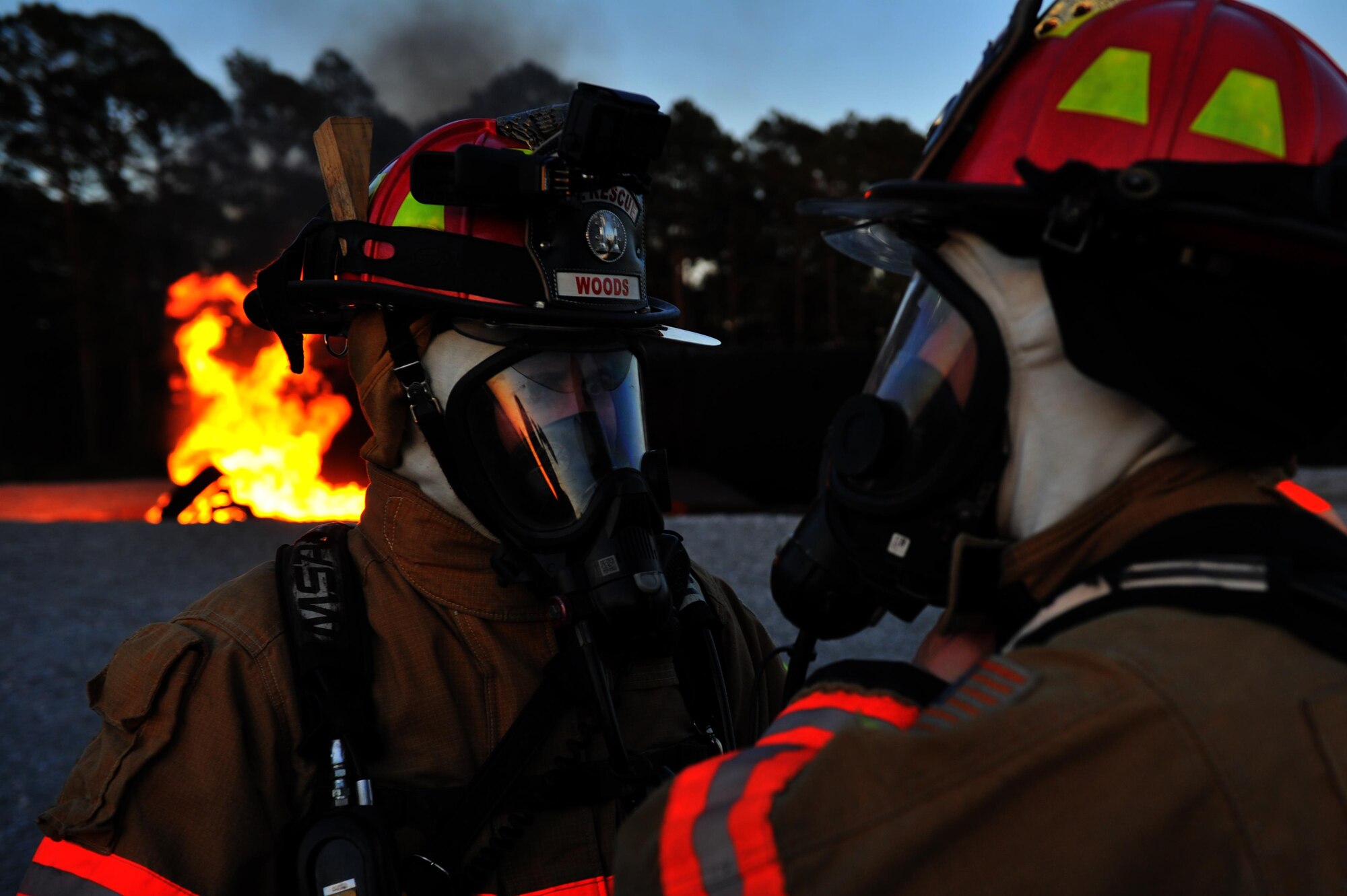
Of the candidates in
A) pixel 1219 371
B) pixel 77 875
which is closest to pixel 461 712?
pixel 77 875

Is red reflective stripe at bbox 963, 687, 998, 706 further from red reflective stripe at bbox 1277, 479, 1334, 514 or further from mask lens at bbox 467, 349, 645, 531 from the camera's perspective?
mask lens at bbox 467, 349, 645, 531

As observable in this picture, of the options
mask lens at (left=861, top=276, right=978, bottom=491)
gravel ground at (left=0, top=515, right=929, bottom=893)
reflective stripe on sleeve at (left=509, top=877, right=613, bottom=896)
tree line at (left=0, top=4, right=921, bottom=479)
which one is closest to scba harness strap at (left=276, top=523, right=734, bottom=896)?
reflective stripe on sleeve at (left=509, top=877, right=613, bottom=896)

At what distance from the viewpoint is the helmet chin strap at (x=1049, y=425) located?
1.19m

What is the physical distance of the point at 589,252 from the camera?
7.05ft

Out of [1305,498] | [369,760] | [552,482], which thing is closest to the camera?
[1305,498]

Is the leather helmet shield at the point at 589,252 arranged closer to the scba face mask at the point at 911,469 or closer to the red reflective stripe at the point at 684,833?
the scba face mask at the point at 911,469

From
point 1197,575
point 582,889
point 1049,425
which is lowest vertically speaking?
point 582,889

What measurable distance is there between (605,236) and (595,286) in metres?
0.12

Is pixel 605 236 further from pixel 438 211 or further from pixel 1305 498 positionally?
pixel 1305 498

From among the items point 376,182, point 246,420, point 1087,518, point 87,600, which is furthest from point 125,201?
point 1087,518

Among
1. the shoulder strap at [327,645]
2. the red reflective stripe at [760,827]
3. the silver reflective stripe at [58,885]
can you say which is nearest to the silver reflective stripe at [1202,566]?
the red reflective stripe at [760,827]

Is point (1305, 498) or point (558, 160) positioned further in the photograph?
point (558, 160)

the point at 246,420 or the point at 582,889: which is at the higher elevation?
the point at 582,889

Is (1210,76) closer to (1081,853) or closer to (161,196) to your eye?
(1081,853)
